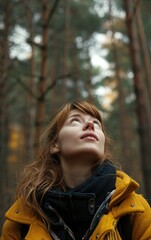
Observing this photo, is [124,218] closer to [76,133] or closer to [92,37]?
[76,133]

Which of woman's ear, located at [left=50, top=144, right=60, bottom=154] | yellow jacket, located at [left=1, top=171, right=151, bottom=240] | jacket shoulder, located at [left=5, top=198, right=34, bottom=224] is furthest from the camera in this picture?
woman's ear, located at [left=50, top=144, right=60, bottom=154]

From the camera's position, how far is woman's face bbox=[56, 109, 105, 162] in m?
2.03

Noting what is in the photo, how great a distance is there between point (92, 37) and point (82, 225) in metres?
16.5

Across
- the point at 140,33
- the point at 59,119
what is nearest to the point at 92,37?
the point at 140,33

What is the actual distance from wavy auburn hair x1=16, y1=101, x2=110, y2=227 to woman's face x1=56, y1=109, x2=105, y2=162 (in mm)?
86

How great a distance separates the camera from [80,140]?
2.04 meters

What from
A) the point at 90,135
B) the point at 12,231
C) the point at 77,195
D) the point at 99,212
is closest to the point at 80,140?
the point at 90,135

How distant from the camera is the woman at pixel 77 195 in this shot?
1.82 metres

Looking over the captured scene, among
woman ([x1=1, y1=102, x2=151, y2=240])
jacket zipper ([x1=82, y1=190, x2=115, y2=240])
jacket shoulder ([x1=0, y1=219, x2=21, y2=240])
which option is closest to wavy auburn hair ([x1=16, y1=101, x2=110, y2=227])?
woman ([x1=1, y1=102, x2=151, y2=240])

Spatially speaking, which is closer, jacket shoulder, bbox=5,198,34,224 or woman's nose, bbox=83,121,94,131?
jacket shoulder, bbox=5,198,34,224

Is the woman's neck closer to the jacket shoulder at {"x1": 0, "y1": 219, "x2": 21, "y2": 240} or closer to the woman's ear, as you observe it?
the woman's ear

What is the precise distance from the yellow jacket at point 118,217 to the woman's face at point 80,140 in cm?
22

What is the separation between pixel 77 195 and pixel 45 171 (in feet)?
1.34

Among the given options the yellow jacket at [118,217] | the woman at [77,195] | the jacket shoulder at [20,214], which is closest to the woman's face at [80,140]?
the woman at [77,195]
